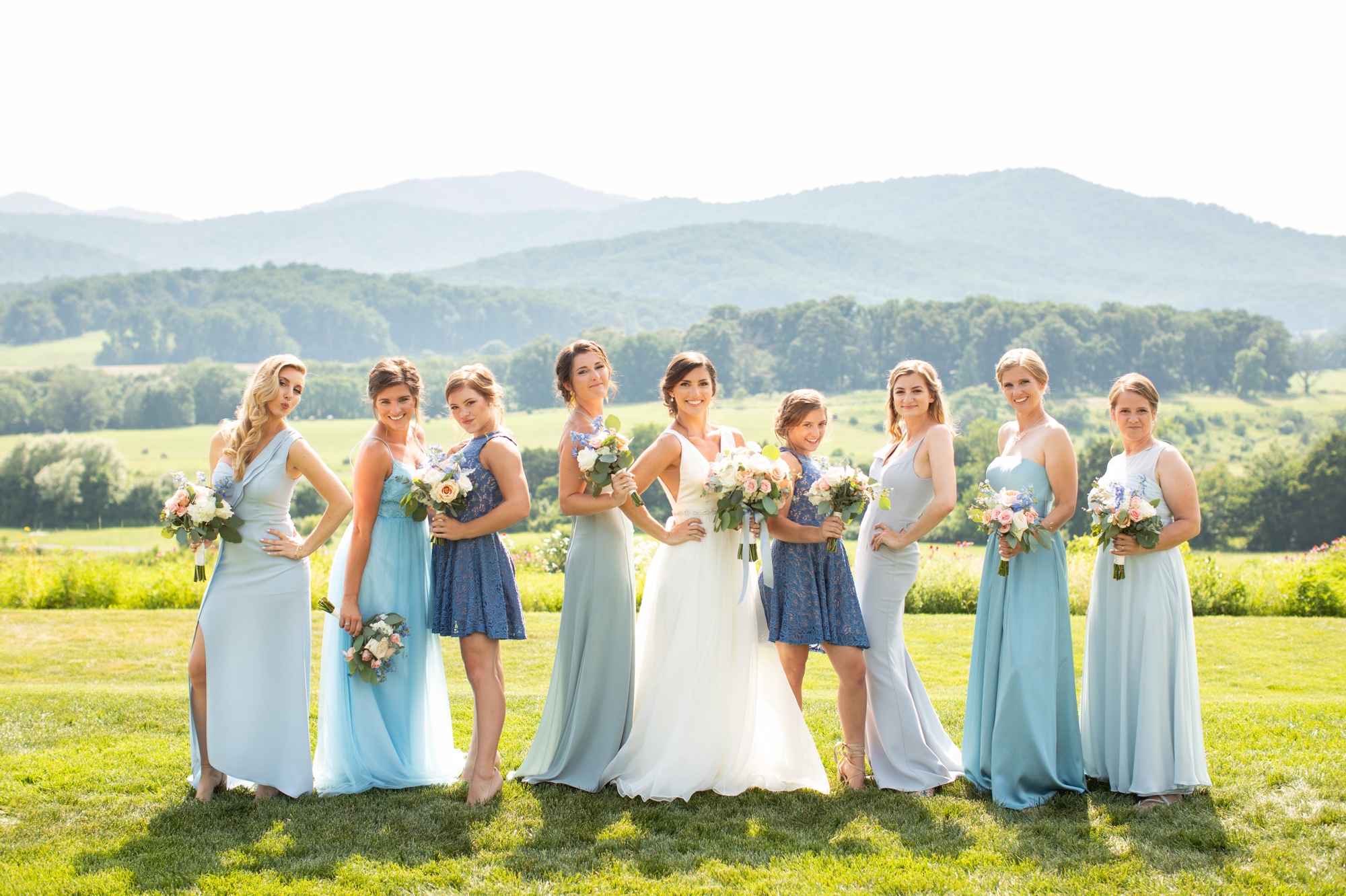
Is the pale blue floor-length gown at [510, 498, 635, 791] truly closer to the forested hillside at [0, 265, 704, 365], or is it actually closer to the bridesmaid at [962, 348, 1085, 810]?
the bridesmaid at [962, 348, 1085, 810]

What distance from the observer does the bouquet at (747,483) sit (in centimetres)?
561

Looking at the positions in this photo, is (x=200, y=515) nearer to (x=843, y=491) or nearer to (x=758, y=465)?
(x=758, y=465)

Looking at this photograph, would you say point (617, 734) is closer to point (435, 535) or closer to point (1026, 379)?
point (435, 535)

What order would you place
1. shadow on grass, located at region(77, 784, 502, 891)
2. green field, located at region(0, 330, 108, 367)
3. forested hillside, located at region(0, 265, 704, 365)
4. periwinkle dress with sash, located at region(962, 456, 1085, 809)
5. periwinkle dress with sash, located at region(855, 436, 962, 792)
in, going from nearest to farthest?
shadow on grass, located at region(77, 784, 502, 891)
periwinkle dress with sash, located at region(962, 456, 1085, 809)
periwinkle dress with sash, located at region(855, 436, 962, 792)
green field, located at region(0, 330, 108, 367)
forested hillside, located at region(0, 265, 704, 365)

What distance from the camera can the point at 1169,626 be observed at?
583cm

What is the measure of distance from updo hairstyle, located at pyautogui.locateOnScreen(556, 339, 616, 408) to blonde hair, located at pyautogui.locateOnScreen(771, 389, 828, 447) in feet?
3.56

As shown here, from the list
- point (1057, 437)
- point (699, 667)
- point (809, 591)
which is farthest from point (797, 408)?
point (699, 667)

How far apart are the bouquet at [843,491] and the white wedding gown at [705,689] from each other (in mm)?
675

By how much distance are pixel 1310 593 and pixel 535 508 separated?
138 ft

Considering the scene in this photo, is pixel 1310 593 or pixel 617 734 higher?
pixel 617 734

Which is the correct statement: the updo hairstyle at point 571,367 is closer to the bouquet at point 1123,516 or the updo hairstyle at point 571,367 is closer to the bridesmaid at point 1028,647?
the bridesmaid at point 1028,647

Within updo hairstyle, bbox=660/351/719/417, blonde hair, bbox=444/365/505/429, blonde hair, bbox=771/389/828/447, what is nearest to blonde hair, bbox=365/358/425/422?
blonde hair, bbox=444/365/505/429

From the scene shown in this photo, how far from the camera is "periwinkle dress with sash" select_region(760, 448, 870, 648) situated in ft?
19.6

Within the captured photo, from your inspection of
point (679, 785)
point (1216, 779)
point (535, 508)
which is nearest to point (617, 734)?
point (679, 785)
